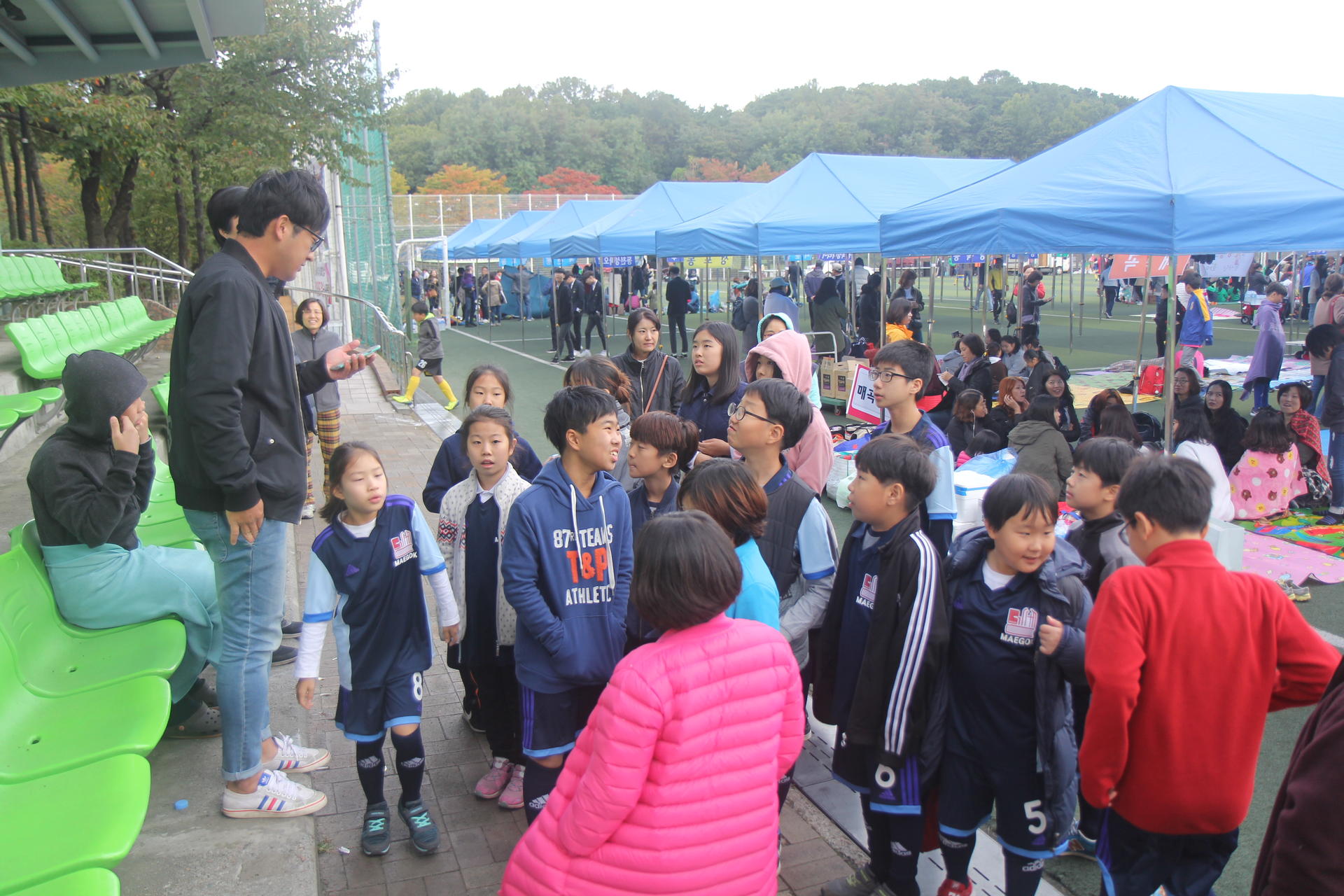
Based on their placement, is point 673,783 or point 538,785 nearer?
point 673,783

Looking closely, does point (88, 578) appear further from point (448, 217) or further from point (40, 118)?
point (448, 217)

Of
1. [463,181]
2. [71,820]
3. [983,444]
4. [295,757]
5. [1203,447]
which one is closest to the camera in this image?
[71,820]

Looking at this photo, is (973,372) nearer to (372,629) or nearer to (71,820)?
(372,629)

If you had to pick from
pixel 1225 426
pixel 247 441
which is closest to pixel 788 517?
pixel 247 441

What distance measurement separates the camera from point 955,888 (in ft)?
9.04

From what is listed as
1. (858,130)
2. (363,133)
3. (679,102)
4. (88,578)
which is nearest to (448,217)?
(363,133)

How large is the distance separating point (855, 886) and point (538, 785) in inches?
41.5

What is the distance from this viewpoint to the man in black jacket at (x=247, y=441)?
8.69 feet

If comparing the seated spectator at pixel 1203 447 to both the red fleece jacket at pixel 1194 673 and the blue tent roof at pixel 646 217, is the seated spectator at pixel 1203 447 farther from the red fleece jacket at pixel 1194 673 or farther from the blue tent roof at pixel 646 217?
the blue tent roof at pixel 646 217

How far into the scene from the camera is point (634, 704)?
175cm

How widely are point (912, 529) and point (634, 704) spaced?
1248 mm

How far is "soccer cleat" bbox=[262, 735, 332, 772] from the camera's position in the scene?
3270 millimetres

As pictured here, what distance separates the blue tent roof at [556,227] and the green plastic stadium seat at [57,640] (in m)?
19.0

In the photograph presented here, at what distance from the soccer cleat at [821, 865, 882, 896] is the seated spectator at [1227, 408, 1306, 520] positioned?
5.68 metres
